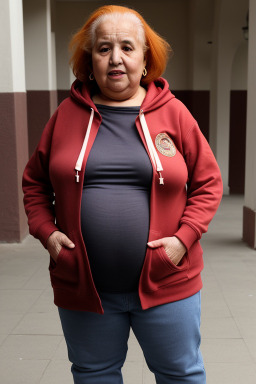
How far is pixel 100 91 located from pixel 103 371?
1051 mm

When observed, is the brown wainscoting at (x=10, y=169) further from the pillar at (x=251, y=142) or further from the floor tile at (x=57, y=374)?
the floor tile at (x=57, y=374)

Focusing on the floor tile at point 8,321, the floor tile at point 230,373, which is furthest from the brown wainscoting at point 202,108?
the floor tile at point 230,373

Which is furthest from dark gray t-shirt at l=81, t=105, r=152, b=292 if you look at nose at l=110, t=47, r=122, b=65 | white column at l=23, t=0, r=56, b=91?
white column at l=23, t=0, r=56, b=91

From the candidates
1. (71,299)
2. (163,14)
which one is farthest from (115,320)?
(163,14)

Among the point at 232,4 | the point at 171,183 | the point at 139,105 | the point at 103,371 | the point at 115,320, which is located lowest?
the point at 103,371

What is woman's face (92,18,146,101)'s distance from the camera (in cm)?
200

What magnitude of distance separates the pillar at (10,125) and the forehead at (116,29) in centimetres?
436

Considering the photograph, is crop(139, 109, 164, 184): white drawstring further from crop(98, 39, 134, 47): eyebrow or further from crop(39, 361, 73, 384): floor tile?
crop(39, 361, 73, 384): floor tile

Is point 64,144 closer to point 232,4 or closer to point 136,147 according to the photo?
Result: point 136,147

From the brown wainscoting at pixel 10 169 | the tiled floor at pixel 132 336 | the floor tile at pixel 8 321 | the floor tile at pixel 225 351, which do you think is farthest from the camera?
the brown wainscoting at pixel 10 169

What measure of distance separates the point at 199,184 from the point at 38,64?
7285 mm

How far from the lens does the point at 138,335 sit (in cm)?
210

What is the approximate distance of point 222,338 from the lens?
3729 millimetres

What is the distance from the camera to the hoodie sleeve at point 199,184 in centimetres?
202
